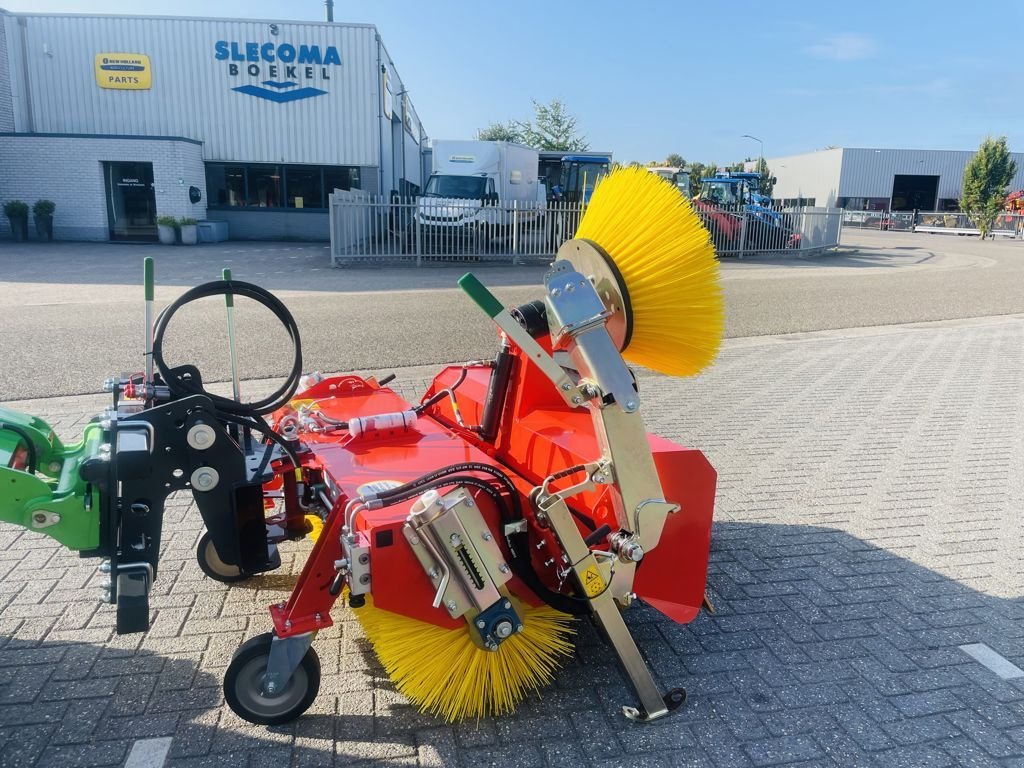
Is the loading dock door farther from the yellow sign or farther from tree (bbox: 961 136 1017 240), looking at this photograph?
the yellow sign

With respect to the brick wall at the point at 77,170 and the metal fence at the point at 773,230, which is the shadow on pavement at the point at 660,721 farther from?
the brick wall at the point at 77,170

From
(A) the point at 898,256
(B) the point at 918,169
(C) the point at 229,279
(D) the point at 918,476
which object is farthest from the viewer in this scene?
(B) the point at 918,169

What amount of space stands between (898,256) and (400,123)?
20.6m

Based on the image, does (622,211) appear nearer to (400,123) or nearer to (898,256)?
(898,256)

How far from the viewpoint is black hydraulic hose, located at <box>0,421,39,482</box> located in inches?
103

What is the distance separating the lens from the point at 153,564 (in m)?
2.53

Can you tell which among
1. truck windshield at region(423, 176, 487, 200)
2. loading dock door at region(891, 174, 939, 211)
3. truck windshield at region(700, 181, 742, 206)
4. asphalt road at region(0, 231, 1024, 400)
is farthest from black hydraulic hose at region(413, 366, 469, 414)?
loading dock door at region(891, 174, 939, 211)

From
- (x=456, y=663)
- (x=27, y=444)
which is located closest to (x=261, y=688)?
(x=456, y=663)

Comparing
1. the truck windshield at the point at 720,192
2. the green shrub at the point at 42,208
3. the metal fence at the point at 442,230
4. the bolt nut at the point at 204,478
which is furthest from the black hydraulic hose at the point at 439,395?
the truck windshield at the point at 720,192

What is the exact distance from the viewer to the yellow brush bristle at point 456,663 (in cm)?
257

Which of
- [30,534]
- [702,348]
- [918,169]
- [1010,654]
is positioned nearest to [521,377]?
[702,348]

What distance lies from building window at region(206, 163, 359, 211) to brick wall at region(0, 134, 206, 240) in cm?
206

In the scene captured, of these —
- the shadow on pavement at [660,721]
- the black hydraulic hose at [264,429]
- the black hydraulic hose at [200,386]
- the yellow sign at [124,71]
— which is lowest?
the shadow on pavement at [660,721]

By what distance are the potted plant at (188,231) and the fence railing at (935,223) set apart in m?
34.0
